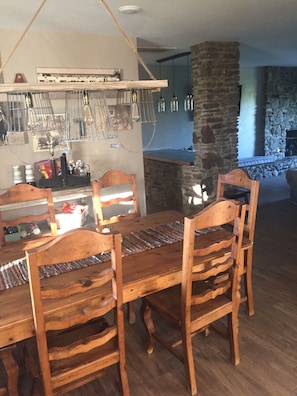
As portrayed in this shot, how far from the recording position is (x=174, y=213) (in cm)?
291

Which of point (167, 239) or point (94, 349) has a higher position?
point (167, 239)

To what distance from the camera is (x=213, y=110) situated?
15.5 feet

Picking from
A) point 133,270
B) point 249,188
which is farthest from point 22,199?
point 249,188

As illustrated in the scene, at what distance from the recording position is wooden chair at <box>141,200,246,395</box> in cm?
177

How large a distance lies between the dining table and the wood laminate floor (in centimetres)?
62

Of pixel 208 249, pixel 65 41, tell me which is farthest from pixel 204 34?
pixel 208 249

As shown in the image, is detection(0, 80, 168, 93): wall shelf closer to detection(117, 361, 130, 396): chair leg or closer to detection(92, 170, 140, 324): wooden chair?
detection(92, 170, 140, 324): wooden chair

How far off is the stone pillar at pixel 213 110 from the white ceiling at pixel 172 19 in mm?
224

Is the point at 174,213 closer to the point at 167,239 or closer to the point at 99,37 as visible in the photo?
the point at 167,239

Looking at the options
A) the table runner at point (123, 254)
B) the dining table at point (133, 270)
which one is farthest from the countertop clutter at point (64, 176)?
the table runner at point (123, 254)

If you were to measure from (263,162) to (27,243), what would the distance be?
6.50m

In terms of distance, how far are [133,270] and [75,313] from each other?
0.40 m

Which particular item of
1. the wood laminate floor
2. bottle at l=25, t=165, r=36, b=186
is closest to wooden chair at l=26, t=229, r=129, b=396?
the wood laminate floor

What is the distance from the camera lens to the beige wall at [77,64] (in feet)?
11.0
